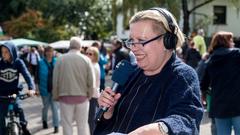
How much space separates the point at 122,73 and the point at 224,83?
395cm

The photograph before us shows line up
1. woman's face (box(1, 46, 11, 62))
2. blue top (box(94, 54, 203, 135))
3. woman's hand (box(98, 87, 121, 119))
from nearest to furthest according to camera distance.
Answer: blue top (box(94, 54, 203, 135))
woman's hand (box(98, 87, 121, 119))
woman's face (box(1, 46, 11, 62))

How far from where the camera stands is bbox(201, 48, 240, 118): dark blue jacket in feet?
21.6

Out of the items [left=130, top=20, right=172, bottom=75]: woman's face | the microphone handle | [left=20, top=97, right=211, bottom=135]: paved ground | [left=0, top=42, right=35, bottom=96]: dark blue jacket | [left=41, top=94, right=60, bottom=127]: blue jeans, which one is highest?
[left=130, top=20, right=172, bottom=75]: woman's face

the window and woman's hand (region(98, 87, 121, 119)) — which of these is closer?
woman's hand (region(98, 87, 121, 119))

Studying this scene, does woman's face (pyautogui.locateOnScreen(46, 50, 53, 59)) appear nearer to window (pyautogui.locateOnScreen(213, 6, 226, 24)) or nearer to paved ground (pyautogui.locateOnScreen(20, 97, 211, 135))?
paved ground (pyautogui.locateOnScreen(20, 97, 211, 135))

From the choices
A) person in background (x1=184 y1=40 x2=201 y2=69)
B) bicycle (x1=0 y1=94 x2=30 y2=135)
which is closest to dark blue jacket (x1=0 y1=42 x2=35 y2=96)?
bicycle (x1=0 y1=94 x2=30 y2=135)

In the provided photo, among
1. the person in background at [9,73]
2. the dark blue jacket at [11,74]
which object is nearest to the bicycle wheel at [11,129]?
the person in background at [9,73]

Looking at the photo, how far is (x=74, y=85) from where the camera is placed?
8.56 metres

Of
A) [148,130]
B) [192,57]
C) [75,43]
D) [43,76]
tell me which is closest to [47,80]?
[43,76]

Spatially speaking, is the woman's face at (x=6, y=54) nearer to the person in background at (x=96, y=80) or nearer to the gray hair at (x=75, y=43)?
the gray hair at (x=75, y=43)

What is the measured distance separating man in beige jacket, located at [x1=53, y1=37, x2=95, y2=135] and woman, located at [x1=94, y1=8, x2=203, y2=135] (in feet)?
18.9

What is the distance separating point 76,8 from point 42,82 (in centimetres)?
3846

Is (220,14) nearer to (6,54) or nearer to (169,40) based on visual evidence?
(6,54)

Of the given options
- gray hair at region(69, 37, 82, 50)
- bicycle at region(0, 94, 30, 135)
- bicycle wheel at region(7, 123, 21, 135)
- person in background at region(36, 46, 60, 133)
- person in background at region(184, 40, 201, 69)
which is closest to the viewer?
bicycle at region(0, 94, 30, 135)
